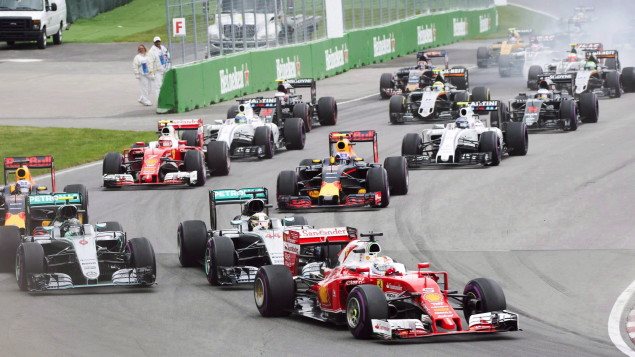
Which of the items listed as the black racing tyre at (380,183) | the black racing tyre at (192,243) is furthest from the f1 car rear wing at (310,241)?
the black racing tyre at (380,183)

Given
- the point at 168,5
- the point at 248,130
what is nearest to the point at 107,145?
the point at 248,130

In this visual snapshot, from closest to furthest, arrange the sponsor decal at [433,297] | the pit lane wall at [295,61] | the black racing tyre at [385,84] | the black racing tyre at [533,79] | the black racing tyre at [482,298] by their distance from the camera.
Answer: the sponsor decal at [433,297] < the black racing tyre at [482,298] < the pit lane wall at [295,61] < the black racing tyre at [385,84] < the black racing tyre at [533,79]

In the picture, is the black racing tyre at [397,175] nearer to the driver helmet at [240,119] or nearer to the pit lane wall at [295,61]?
the driver helmet at [240,119]

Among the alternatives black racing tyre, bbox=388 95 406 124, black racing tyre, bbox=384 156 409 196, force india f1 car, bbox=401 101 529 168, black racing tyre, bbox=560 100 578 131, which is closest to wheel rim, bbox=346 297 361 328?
black racing tyre, bbox=384 156 409 196

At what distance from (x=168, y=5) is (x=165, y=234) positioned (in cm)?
2275

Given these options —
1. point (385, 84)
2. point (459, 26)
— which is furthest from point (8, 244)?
point (459, 26)

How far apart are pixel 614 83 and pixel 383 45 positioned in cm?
2188

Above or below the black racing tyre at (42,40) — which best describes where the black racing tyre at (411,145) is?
below

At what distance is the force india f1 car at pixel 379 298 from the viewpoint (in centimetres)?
1705

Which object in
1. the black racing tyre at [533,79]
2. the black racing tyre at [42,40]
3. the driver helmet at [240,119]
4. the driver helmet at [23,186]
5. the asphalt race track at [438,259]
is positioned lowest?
the asphalt race track at [438,259]

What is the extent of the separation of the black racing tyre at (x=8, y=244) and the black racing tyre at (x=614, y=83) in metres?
31.3

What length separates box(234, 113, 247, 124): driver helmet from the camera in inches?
1447

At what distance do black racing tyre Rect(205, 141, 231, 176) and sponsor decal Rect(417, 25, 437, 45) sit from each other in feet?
144

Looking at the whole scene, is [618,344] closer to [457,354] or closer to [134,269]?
[457,354]
